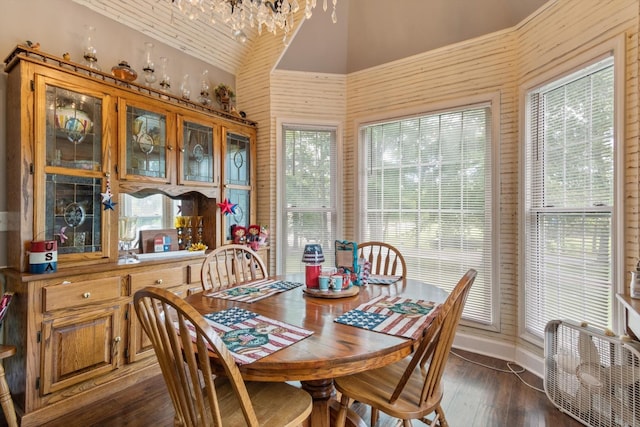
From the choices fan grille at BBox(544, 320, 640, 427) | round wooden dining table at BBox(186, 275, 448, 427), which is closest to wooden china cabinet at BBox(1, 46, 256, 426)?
round wooden dining table at BBox(186, 275, 448, 427)

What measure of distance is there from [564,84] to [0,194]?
13.4ft

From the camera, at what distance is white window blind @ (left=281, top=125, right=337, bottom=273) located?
11.8ft

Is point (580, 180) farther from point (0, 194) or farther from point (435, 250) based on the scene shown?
point (0, 194)

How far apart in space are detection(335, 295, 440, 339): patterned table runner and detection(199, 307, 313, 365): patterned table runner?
255mm

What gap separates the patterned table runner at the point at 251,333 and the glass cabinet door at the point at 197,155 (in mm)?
1848

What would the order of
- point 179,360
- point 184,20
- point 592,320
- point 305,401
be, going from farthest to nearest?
point 184,20 < point 592,320 < point 305,401 < point 179,360

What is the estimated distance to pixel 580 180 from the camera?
222cm

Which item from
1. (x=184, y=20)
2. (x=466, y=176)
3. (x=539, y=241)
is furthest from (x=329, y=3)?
(x=539, y=241)

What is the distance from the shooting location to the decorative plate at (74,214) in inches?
85.6

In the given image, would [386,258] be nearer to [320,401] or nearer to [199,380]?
[320,401]

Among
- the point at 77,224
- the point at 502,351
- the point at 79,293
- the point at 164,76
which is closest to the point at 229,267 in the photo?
the point at 79,293

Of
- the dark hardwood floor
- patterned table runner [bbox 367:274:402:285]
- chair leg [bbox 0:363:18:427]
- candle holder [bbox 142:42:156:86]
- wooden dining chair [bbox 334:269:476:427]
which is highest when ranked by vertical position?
candle holder [bbox 142:42:156:86]

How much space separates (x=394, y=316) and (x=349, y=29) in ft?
10.2

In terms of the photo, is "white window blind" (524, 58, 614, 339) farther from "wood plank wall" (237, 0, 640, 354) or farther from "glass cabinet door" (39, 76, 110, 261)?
"glass cabinet door" (39, 76, 110, 261)
